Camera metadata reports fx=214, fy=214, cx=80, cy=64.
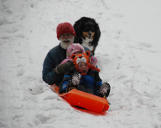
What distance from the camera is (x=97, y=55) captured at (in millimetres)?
5039

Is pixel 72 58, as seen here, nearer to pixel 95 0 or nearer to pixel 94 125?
pixel 94 125

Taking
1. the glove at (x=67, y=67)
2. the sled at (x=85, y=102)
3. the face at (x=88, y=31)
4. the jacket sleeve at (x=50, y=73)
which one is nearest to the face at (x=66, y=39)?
the jacket sleeve at (x=50, y=73)

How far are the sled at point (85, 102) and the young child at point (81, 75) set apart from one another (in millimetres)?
174

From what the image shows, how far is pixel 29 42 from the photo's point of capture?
522 centimetres

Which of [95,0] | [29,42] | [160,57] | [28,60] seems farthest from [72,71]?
[95,0]

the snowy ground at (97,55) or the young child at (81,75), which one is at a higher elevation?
the young child at (81,75)

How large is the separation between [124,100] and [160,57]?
7.03ft

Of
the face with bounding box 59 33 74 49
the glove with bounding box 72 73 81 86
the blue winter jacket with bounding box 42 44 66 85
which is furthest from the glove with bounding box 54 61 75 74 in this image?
the face with bounding box 59 33 74 49

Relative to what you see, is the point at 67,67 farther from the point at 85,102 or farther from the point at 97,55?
the point at 97,55

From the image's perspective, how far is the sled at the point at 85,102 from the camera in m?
2.69

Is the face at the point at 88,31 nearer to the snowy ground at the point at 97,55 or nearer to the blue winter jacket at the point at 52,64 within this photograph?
the blue winter jacket at the point at 52,64

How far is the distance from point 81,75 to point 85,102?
1.63ft

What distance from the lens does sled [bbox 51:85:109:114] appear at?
2.69 meters

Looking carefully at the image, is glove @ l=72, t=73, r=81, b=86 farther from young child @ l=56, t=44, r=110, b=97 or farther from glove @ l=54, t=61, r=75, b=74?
glove @ l=54, t=61, r=75, b=74
